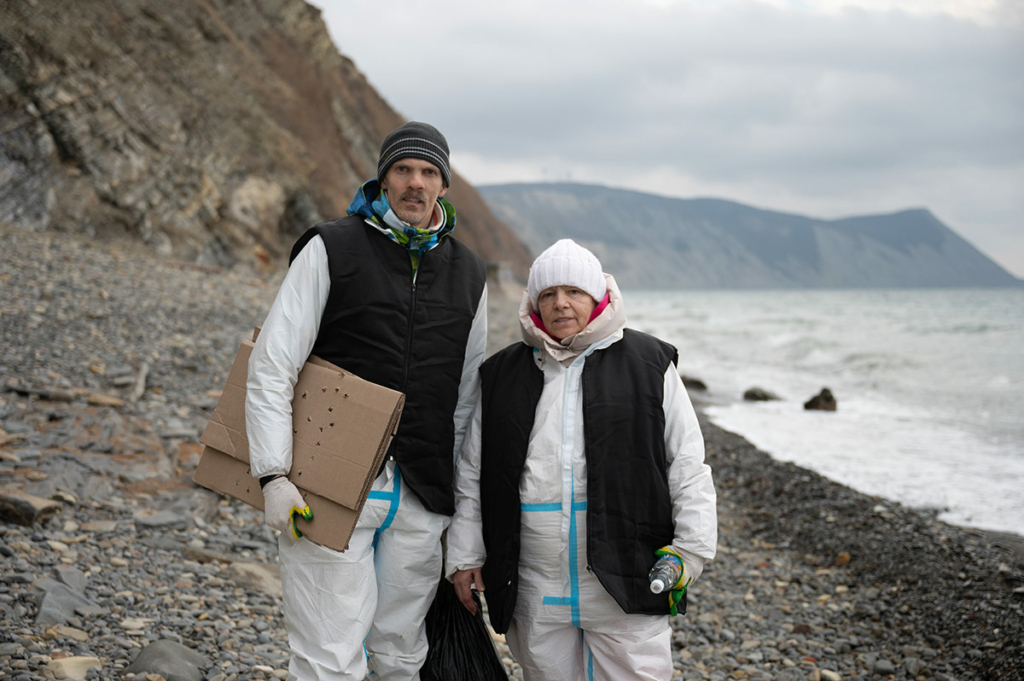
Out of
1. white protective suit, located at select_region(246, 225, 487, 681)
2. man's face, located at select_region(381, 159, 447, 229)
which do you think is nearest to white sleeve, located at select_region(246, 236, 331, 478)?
white protective suit, located at select_region(246, 225, 487, 681)

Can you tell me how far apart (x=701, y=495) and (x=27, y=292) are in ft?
30.3

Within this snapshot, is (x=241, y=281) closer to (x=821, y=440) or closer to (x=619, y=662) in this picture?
(x=821, y=440)

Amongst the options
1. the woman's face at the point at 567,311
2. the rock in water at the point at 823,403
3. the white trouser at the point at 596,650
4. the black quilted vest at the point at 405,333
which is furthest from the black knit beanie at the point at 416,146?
the rock in water at the point at 823,403

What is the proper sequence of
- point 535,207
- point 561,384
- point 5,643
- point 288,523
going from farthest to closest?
point 535,207, point 5,643, point 561,384, point 288,523

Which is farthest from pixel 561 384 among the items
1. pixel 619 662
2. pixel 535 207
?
pixel 535 207

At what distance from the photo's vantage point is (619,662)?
9.21 ft

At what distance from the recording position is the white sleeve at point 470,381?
316 centimetres

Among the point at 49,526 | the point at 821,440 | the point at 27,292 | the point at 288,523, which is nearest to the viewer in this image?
the point at 288,523

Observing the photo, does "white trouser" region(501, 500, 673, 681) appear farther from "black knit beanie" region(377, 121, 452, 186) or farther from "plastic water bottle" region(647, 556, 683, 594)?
"black knit beanie" region(377, 121, 452, 186)

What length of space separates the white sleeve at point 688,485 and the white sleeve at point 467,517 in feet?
2.49

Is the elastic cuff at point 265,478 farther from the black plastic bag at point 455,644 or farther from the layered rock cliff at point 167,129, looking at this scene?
the layered rock cliff at point 167,129

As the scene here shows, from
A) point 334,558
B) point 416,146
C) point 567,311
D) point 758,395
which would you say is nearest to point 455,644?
point 334,558

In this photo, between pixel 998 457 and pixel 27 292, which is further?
pixel 998 457

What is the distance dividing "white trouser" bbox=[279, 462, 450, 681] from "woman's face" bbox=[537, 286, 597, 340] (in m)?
0.82
